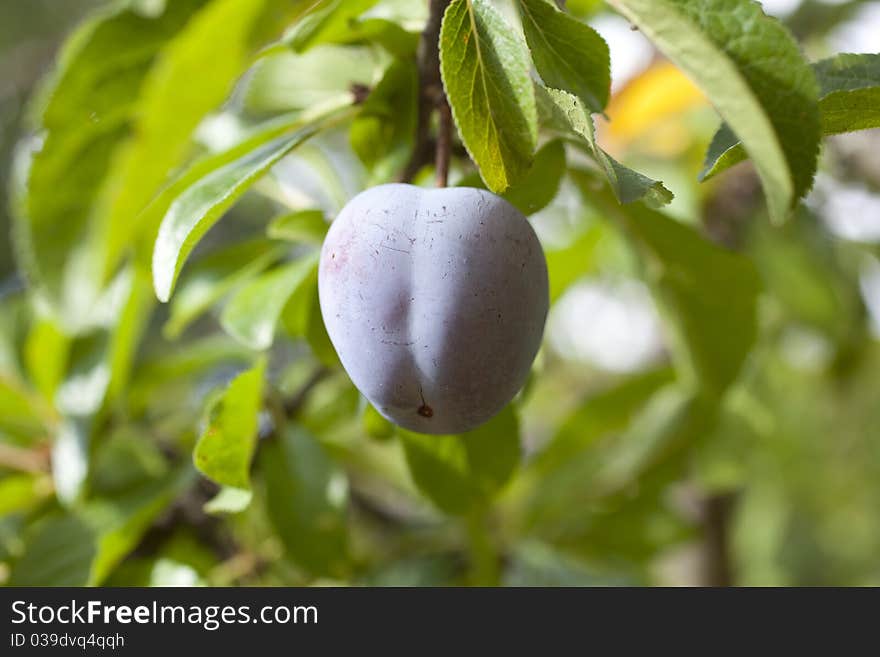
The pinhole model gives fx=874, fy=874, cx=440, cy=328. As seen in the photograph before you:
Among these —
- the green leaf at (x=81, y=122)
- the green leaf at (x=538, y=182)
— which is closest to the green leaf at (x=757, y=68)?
the green leaf at (x=538, y=182)

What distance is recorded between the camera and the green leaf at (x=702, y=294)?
538 mm

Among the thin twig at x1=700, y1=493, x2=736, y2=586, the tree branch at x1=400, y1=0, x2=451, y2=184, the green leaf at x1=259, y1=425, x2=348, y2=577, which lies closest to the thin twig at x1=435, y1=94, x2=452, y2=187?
the tree branch at x1=400, y1=0, x2=451, y2=184

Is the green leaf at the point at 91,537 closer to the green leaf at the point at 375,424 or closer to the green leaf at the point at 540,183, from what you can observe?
the green leaf at the point at 375,424

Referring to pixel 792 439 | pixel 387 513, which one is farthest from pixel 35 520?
pixel 792 439

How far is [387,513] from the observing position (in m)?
0.87

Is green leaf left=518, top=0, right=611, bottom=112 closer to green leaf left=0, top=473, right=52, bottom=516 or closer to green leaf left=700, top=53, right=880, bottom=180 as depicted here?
green leaf left=700, top=53, right=880, bottom=180

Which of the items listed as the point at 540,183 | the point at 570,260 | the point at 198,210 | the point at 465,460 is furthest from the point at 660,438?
the point at 198,210

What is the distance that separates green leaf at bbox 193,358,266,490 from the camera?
1.36ft

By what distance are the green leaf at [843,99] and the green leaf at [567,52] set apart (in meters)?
0.05

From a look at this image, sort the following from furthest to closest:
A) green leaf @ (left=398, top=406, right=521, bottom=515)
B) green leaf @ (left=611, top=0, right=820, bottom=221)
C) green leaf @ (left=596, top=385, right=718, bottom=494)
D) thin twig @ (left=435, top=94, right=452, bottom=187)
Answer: green leaf @ (left=596, top=385, right=718, bottom=494) → green leaf @ (left=398, top=406, right=521, bottom=515) → thin twig @ (left=435, top=94, right=452, bottom=187) → green leaf @ (left=611, top=0, right=820, bottom=221)

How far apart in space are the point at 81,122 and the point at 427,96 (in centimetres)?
30

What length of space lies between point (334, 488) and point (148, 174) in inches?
10.0

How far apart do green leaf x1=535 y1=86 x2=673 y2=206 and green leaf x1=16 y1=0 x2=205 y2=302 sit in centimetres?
38
